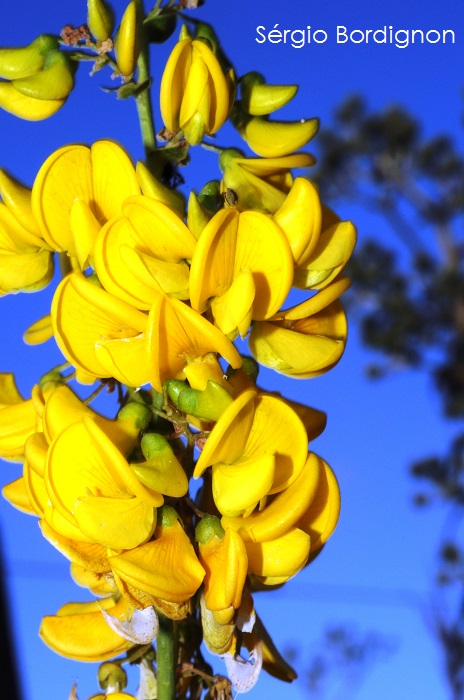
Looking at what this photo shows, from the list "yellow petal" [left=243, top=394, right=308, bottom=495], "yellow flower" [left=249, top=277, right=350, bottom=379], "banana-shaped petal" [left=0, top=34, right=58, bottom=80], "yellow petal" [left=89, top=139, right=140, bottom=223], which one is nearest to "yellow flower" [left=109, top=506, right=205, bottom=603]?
"yellow petal" [left=243, top=394, right=308, bottom=495]

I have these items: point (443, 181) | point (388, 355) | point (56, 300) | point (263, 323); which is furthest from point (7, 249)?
point (443, 181)

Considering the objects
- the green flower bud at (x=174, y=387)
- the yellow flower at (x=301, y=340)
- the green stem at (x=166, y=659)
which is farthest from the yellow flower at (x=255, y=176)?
the green stem at (x=166, y=659)

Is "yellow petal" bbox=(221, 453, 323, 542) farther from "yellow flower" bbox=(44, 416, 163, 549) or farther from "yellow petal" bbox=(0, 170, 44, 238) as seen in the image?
"yellow petal" bbox=(0, 170, 44, 238)

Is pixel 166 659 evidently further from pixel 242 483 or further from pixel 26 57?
pixel 26 57

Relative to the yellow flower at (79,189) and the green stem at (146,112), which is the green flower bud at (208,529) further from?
the green stem at (146,112)

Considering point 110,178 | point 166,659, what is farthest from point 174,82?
point 166,659

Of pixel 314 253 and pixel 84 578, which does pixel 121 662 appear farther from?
pixel 314 253
